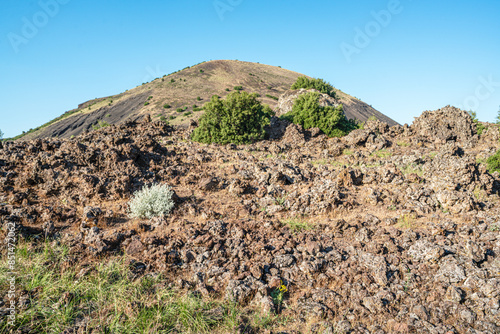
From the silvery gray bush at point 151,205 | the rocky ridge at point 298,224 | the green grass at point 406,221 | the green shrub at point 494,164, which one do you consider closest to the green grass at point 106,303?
the rocky ridge at point 298,224

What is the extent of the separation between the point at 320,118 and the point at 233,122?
5.71 m

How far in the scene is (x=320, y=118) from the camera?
721 inches

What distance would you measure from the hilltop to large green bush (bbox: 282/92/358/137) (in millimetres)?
24836

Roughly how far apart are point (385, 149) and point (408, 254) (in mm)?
9706

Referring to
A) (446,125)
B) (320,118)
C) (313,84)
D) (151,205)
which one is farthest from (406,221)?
(313,84)

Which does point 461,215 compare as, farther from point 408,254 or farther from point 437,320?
point 437,320

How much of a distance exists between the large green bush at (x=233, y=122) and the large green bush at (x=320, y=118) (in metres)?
2.38

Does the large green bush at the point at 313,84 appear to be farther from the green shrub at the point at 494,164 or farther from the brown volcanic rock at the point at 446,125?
the green shrub at the point at 494,164

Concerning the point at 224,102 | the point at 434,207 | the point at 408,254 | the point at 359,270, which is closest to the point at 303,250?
the point at 359,270

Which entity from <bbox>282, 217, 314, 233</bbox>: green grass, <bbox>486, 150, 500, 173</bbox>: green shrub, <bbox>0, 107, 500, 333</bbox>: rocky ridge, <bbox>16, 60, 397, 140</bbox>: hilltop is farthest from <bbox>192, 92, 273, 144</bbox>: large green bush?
<bbox>16, 60, 397, 140</bbox>: hilltop

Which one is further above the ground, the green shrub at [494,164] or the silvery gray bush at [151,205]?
the green shrub at [494,164]

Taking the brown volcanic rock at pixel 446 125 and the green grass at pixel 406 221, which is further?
the brown volcanic rock at pixel 446 125

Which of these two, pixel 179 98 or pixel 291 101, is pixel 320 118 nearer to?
pixel 291 101

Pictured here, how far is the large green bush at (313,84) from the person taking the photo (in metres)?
29.1
